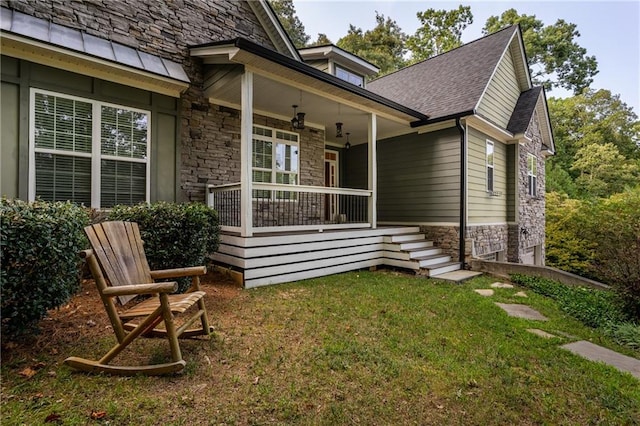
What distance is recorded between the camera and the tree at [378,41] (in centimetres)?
2280

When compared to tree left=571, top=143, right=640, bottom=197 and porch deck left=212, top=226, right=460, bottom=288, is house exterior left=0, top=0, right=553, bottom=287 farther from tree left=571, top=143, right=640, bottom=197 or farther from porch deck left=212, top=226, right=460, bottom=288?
tree left=571, top=143, right=640, bottom=197

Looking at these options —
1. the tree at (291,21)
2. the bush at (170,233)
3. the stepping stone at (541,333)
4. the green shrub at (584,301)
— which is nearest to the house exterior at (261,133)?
the bush at (170,233)

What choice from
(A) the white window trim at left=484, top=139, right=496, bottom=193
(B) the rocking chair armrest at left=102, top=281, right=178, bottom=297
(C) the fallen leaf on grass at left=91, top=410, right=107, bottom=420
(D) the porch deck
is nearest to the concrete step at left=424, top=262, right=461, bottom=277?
(D) the porch deck

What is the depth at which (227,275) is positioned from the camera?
17.2 ft

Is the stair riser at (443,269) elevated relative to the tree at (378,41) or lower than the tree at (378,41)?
lower

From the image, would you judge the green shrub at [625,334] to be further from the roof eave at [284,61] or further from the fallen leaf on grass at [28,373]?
the fallen leaf on grass at [28,373]

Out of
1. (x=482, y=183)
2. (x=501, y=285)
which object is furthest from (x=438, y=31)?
(x=501, y=285)

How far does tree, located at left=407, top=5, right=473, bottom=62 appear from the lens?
22.1m

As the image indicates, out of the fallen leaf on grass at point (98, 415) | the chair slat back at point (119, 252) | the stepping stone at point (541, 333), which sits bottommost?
the stepping stone at point (541, 333)

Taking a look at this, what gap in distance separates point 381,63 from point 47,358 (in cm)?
2356

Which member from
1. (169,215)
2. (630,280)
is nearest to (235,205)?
(169,215)

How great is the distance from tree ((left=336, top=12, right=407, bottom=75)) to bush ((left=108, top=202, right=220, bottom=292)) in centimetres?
2167

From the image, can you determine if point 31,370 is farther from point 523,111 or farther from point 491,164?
point 523,111

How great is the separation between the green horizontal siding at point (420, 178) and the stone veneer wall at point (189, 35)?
4547 mm
